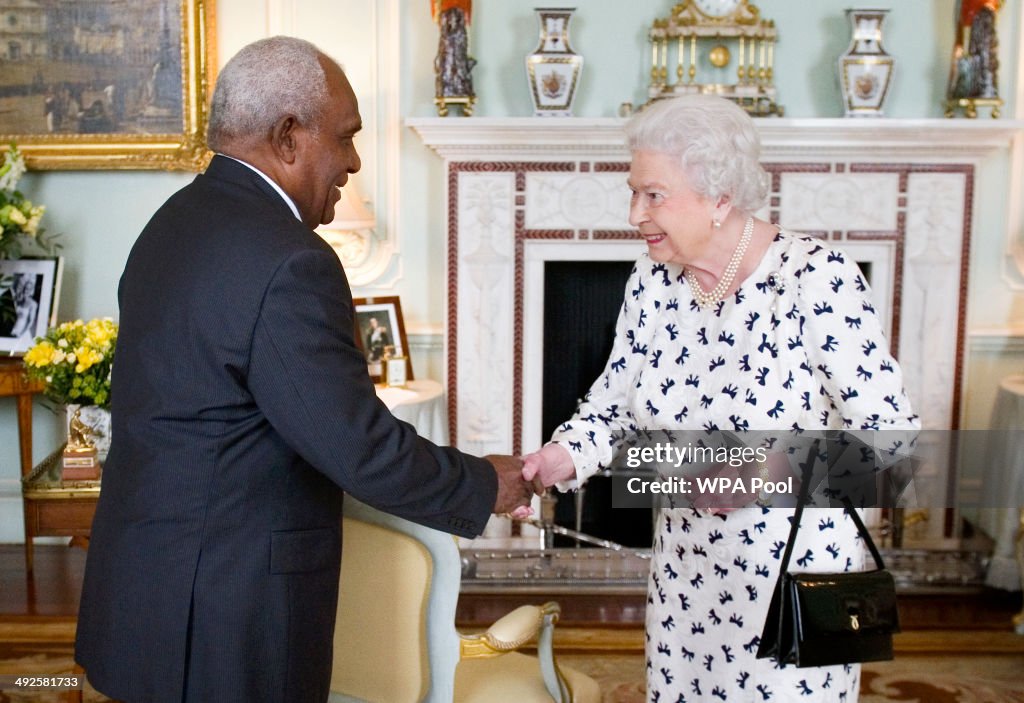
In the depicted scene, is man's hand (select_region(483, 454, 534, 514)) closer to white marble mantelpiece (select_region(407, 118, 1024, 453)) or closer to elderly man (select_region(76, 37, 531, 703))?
elderly man (select_region(76, 37, 531, 703))

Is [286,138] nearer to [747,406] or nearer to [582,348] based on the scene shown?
[747,406]

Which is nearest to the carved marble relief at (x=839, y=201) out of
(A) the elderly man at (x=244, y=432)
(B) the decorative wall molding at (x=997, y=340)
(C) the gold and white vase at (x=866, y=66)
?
(C) the gold and white vase at (x=866, y=66)

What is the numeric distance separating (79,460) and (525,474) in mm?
1872

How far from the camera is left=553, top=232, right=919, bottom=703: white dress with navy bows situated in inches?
86.9

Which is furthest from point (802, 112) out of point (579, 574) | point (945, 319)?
point (579, 574)

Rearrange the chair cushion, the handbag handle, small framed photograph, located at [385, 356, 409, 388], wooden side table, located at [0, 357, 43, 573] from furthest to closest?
small framed photograph, located at [385, 356, 409, 388]
wooden side table, located at [0, 357, 43, 573]
the chair cushion
the handbag handle

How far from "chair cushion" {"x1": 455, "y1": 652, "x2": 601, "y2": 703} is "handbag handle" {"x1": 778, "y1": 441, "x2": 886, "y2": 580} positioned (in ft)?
2.05

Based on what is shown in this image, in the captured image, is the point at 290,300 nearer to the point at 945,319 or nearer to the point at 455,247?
the point at 455,247

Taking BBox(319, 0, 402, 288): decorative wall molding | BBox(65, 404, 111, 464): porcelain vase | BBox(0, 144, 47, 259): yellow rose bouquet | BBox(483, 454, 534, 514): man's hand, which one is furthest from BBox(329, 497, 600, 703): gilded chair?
BBox(0, 144, 47, 259): yellow rose bouquet

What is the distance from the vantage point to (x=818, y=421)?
2305 mm

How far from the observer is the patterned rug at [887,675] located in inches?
146

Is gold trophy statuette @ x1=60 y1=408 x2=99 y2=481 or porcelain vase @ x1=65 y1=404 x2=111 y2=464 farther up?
porcelain vase @ x1=65 y1=404 x2=111 y2=464

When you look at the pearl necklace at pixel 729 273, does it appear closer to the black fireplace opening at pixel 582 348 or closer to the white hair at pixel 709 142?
the white hair at pixel 709 142

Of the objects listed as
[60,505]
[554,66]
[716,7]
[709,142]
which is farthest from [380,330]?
[709,142]
